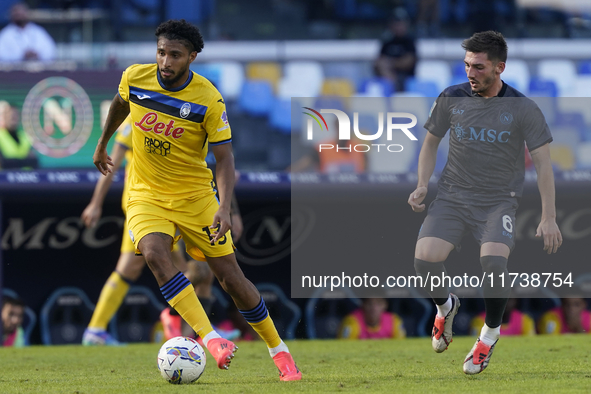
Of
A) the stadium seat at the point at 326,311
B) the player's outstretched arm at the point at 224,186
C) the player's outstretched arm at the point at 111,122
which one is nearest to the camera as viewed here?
the player's outstretched arm at the point at 224,186

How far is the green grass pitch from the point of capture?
4609 mm

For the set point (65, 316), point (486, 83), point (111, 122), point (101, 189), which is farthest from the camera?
point (65, 316)

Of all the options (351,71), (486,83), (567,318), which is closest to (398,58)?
(351,71)

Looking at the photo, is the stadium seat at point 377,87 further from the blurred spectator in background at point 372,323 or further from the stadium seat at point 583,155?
the blurred spectator in background at point 372,323

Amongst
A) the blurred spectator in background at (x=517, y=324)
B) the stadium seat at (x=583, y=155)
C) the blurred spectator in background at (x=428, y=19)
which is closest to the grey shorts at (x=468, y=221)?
the stadium seat at (x=583, y=155)

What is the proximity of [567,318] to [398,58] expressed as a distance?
3.77m

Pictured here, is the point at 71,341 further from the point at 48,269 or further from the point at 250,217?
the point at 250,217

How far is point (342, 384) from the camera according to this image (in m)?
4.74

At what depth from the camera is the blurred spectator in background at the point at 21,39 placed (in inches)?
404

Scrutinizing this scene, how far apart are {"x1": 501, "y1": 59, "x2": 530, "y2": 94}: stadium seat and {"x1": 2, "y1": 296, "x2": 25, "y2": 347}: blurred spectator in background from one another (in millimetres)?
6239

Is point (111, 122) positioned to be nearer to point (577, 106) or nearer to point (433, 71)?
point (577, 106)

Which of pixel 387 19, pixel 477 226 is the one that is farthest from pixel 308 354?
pixel 387 19

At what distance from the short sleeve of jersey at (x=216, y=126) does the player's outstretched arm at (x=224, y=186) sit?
0.11 ft

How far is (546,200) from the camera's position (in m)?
5.29
